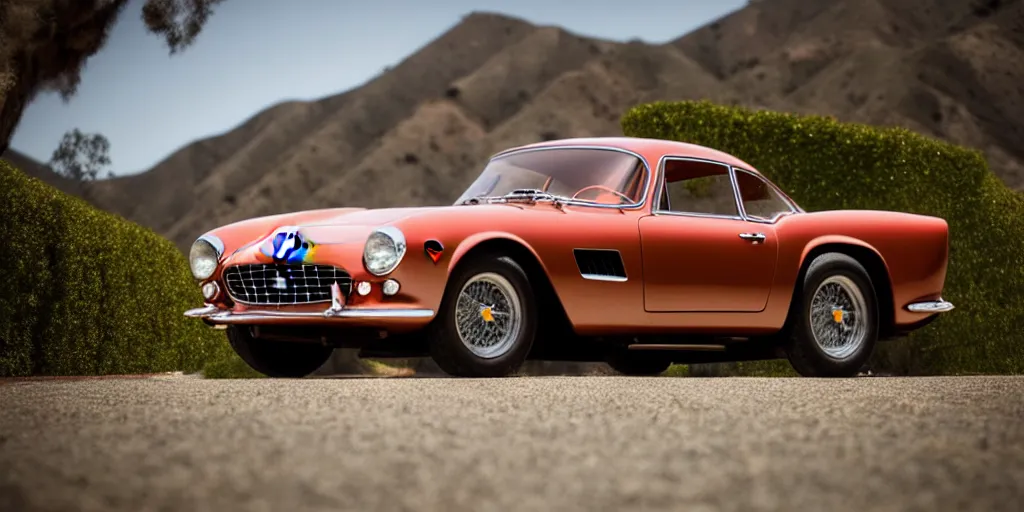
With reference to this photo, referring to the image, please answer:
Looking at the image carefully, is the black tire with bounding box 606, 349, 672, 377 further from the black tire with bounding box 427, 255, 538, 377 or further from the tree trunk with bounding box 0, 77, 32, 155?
the tree trunk with bounding box 0, 77, 32, 155

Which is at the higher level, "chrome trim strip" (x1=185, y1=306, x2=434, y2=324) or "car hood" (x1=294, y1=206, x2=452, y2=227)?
"car hood" (x1=294, y1=206, x2=452, y2=227)

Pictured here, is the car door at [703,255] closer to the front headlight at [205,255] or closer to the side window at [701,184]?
the side window at [701,184]

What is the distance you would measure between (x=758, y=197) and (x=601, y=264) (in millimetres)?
1905

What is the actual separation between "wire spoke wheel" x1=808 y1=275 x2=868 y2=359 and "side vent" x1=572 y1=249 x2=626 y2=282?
5.82ft

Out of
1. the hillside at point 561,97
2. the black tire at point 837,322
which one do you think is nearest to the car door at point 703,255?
the black tire at point 837,322

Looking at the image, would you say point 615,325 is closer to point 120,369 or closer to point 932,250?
point 932,250

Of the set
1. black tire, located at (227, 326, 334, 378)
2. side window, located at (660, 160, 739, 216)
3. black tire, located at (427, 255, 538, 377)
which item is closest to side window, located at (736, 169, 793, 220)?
side window, located at (660, 160, 739, 216)

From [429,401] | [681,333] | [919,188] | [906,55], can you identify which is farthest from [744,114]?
[906,55]

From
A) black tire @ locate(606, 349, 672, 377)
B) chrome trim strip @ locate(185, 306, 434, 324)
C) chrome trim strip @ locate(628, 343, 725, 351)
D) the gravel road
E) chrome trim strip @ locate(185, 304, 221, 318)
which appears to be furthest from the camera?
black tire @ locate(606, 349, 672, 377)

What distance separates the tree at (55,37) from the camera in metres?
12.5

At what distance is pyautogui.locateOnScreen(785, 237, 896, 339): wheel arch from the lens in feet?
24.6

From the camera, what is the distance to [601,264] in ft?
21.2

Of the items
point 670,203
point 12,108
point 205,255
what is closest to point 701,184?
point 670,203

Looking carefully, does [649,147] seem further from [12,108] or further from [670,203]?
[12,108]
